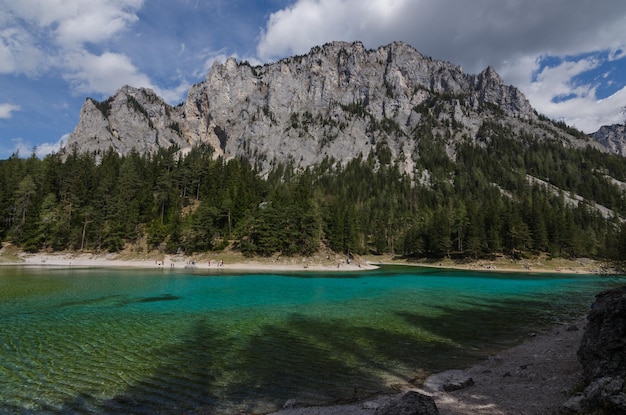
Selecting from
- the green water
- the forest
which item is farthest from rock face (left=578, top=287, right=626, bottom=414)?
Answer: the forest

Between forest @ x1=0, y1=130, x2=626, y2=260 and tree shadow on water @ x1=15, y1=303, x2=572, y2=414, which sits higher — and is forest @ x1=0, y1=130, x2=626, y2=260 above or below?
above

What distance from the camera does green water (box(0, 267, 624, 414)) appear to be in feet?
36.9

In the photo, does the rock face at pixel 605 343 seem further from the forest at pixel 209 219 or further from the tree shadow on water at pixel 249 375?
the forest at pixel 209 219

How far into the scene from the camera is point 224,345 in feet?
56.4

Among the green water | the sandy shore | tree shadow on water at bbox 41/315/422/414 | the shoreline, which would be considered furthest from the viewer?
the shoreline

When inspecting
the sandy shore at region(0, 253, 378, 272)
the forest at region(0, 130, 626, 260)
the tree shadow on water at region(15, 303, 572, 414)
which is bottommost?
the tree shadow on water at region(15, 303, 572, 414)

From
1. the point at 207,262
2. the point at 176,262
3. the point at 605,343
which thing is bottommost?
the point at 176,262

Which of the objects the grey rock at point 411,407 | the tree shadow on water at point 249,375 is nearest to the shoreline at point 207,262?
the tree shadow on water at point 249,375

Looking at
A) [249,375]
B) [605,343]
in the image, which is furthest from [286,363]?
[605,343]

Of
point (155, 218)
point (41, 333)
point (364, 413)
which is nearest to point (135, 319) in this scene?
point (41, 333)

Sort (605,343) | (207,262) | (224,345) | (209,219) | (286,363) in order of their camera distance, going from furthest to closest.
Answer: (209,219) < (207,262) < (224,345) < (286,363) < (605,343)

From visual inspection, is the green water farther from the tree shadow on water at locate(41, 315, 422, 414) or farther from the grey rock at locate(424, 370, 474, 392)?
the grey rock at locate(424, 370, 474, 392)

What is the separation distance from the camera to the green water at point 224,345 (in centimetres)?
1125

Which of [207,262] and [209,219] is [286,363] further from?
[209,219]
